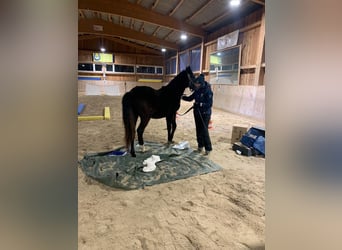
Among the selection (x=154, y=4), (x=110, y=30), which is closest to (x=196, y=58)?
(x=154, y=4)

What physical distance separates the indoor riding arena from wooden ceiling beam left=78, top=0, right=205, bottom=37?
0.04 m

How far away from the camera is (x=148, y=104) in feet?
11.5

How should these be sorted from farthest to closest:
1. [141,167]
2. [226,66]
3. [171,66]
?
[171,66] → [226,66] → [141,167]

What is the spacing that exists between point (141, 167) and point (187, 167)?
64cm

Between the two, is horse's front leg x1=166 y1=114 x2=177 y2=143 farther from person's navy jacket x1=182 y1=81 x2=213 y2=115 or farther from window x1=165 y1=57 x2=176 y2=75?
window x1=165 y1=57 x2=176 y2=75

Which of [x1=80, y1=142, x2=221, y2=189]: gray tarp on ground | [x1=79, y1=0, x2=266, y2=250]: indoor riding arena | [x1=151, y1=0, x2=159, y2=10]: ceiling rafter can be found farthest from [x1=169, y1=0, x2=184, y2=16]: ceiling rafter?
[x1=80, y1=142, x2=221, y2=189]: gray tarp on ground

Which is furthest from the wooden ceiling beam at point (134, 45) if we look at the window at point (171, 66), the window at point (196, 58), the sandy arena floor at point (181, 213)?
the sandy arena floor at point (181, 213)

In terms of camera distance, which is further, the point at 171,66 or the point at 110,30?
the point at 171,66

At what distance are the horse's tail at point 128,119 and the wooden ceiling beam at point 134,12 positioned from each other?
7.03m

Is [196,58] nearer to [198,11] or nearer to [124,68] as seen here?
[198,11]

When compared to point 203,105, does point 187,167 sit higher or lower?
lower
